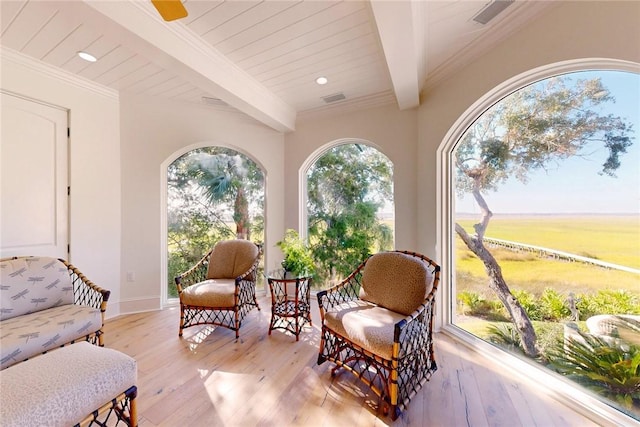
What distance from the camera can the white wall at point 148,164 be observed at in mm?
3152

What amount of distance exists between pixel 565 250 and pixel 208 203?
3829mm

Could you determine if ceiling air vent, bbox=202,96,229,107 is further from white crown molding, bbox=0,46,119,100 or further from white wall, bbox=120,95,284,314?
white crown molding, bbox=0,46,119,100

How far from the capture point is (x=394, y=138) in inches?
120

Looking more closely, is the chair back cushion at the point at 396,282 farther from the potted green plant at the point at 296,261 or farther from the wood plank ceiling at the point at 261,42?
the wood plank ceiling at the point at 261,42

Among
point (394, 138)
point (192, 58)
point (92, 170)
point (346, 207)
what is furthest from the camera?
point (346, 207)

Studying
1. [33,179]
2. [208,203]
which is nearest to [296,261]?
[208,203]

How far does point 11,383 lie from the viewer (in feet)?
3.78

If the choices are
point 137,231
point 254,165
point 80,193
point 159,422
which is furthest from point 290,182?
point 159,422

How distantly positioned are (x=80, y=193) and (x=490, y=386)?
4.29 metres

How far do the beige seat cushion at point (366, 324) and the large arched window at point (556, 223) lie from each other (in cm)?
107

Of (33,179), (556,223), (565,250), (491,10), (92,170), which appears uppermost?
(491,10)

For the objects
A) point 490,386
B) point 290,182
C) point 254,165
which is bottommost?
point 490,386

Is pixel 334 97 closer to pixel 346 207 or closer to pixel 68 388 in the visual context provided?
pixel 346 207

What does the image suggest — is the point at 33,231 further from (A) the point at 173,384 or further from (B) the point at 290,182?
(B) the point at 290,182
